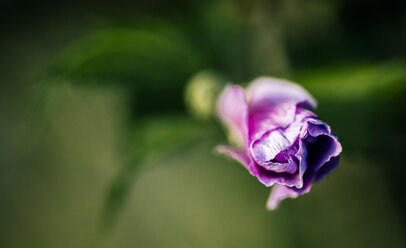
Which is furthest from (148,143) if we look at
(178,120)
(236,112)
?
(236,112)

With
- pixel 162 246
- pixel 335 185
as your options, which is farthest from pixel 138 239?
pixel 335 185

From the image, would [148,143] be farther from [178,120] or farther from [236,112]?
[236,112]

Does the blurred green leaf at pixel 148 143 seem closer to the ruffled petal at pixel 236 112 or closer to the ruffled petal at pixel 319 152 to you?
the ruffled petal at pixel 236 112

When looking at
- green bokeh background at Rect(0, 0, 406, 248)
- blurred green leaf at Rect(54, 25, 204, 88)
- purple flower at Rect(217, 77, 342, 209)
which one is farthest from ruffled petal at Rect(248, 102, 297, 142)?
blurred green leaf at Rect(54, 25, 204, 88)

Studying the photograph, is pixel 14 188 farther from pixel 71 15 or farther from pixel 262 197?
pixel 262 197

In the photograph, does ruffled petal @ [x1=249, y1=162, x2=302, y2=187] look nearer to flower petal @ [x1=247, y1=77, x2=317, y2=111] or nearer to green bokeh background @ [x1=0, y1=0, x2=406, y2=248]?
flower petal @ [x1=247, y1=77, x2=317, y2=111]

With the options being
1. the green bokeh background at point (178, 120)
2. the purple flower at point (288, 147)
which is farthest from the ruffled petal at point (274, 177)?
the green bokeh background at point (178, 120)
